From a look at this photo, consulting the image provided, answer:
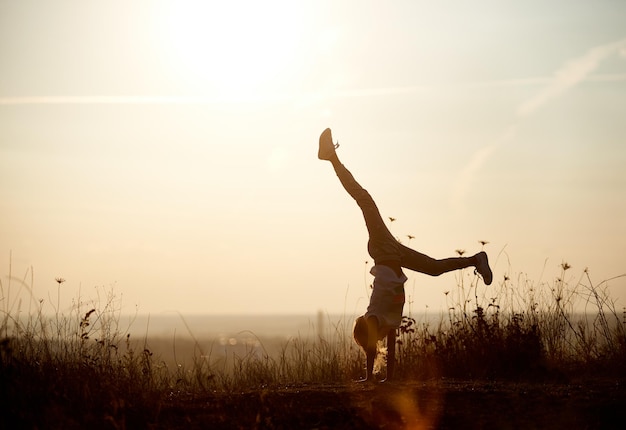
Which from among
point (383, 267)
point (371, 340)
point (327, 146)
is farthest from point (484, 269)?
point (327, 146)

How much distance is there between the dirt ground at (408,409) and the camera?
6969mm

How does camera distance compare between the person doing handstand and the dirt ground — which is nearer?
the dirt ground

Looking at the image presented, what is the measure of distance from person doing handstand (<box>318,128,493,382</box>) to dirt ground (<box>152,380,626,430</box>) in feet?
2.37

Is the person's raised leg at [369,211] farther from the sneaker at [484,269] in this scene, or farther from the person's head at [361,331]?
the sneaker at [484,269]

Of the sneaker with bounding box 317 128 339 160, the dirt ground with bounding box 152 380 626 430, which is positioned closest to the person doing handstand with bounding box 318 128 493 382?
the sneaker with bounding box 317 128 339 160

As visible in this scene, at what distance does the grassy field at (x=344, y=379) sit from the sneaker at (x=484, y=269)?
119cm

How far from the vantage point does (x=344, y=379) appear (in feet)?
35.3

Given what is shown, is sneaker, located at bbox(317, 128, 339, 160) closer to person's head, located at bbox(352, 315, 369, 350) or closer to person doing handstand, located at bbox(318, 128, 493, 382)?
person doing handstand, located at bbox(318, 128, 493, 382)

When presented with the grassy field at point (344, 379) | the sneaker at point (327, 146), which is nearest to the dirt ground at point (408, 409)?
the grassy field at point (344, 379)

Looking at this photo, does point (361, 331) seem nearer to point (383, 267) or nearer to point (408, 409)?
point (383, 267)

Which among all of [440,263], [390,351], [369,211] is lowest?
[390,351]

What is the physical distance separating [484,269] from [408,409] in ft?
11.0

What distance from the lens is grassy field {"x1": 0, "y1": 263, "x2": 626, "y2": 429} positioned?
7.05 metres

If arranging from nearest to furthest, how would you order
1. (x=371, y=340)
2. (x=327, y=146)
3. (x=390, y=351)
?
1. (x=371, y=340)
2. (x=390, y=351)
3. (x=327, y=146)
